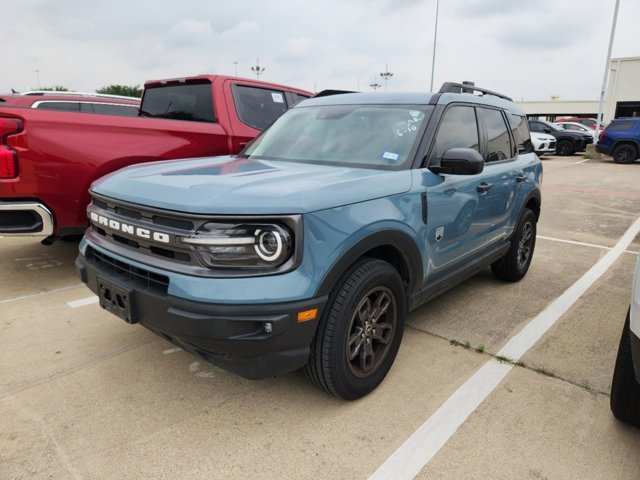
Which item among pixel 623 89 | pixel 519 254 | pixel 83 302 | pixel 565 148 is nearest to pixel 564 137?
pixel 565 148

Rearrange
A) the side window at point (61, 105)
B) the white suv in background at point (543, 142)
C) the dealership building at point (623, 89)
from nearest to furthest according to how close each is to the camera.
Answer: the side window at point (61, 105) → the white suv in background at point (543, 142) → the dealership building at point (623, 89)

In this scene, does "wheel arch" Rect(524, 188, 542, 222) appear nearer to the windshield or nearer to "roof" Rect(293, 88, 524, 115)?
"roof" Rect(293, 88, 524, 115)

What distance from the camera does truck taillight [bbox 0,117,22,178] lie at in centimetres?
359

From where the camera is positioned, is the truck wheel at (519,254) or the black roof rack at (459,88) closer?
the black roof rack at (459,88)

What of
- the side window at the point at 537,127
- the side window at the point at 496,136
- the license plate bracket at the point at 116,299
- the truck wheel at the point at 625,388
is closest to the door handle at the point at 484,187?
the side window at the point at 496,136

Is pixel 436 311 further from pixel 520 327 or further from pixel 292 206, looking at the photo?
pixel 292 206

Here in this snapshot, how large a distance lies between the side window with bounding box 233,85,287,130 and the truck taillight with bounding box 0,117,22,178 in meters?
2.16

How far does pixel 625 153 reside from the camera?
17.8 meters

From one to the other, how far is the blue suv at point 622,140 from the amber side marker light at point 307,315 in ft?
64.6

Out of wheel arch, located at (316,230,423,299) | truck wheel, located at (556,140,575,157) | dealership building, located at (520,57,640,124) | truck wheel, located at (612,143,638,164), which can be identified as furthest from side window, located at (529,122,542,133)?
wheel arch, located at (316,230,423,299)

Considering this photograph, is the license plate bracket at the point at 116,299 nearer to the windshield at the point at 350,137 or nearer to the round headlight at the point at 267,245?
the round headlight at the point at 267,245

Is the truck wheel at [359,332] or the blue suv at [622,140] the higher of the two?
the blue suv at [622,140]

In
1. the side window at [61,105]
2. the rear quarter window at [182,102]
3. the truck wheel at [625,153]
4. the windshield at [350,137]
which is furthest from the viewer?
the truck wheel at [625,153]

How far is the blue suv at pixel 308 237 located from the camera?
2066 mm
